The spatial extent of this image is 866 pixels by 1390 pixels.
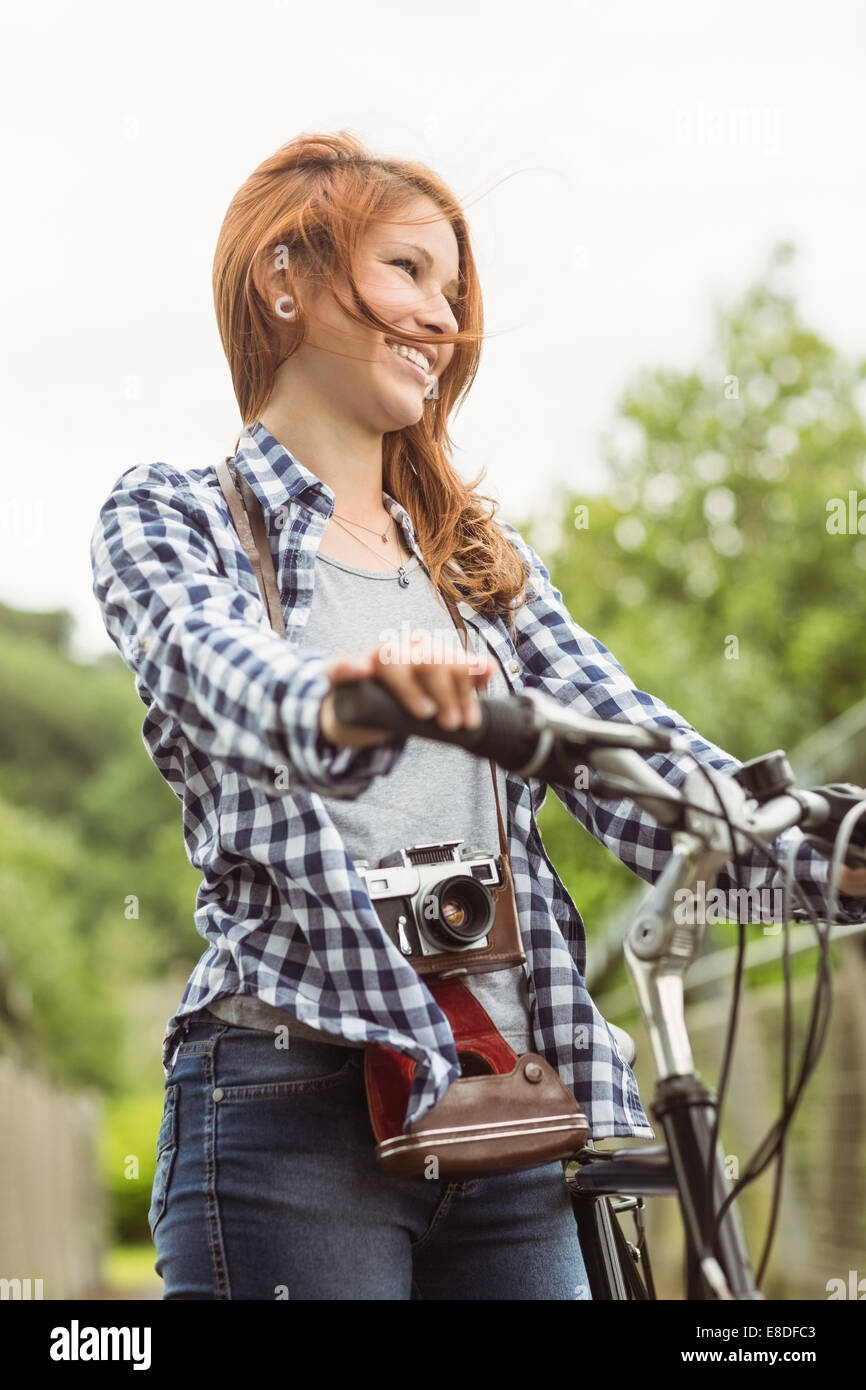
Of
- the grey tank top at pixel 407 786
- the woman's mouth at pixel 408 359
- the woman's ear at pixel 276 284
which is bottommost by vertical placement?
the grey tank top at pixel 407 786

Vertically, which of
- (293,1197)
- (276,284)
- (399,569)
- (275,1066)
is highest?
(276,284)

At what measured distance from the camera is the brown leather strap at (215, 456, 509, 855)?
2049mm

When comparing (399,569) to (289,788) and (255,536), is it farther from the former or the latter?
(289,788)

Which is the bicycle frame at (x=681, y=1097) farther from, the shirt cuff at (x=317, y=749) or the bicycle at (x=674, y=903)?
the shirt cuff at (x=317, y=749)

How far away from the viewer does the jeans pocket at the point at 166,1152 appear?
6.25 ft

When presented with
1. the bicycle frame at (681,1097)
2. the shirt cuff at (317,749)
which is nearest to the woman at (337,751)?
the shirt cuff at (317,749)

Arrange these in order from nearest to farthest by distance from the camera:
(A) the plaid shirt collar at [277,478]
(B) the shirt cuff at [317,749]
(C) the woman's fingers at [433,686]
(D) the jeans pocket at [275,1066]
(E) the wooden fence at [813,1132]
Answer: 1. (C) the woman's fingers at [433,686]
2. (B) the shirt cuff at [317,749]
3. (D) the jeans pocket at [275,1066]
4. (A) the plaid shirt collar at [277,478]
5. (E) the wooden fence at [813,1132]

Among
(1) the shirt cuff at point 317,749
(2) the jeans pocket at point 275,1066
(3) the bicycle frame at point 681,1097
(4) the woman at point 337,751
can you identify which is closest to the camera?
(1) the shirt cuff at point 317,749

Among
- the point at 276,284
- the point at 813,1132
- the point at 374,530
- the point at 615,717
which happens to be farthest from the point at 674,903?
the point at 813,1132

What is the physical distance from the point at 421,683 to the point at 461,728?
7cm

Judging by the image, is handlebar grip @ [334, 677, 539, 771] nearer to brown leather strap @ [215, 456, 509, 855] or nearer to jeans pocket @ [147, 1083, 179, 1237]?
brown leather strap @ [215, 456, 509, 855]

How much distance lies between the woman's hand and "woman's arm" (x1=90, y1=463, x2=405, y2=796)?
7cm

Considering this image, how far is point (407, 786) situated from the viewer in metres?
2.07
